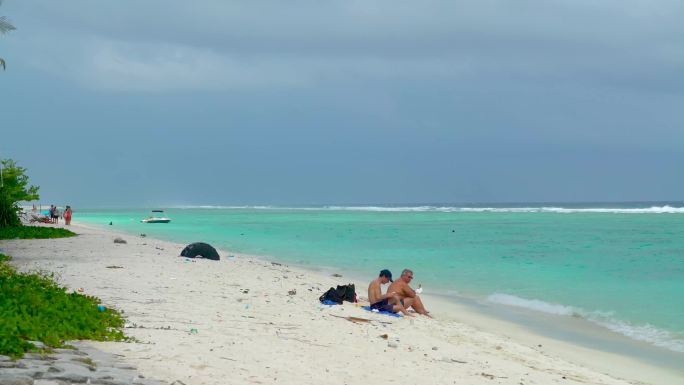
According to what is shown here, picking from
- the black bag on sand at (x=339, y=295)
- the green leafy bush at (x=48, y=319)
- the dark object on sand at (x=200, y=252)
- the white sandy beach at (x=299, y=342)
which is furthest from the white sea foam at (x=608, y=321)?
the green leafy bush at (x=48, y=319)

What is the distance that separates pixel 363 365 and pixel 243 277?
10.1m

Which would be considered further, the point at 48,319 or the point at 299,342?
the point at 299,342

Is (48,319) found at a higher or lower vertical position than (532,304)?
higher

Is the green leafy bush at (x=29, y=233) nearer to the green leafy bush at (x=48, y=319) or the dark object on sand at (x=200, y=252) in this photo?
the dark object on sand at (x=200, y=252)

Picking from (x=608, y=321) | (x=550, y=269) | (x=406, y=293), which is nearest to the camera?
(x=406, y=293)

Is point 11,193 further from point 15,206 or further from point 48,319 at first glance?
point 48,319

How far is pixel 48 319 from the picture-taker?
855 cm

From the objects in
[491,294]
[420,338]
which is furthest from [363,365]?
[491,294]

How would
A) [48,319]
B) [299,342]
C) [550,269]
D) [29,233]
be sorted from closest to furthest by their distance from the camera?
[48,319]
[299,342]
[550,269]
[29,233]

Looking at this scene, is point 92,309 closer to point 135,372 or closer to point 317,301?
point 135,372

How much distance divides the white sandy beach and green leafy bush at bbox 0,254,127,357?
0.41m

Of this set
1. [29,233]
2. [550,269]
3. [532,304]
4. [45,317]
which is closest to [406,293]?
[532,304]

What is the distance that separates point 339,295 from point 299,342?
5222 mm

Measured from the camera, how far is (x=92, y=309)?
383 inches
